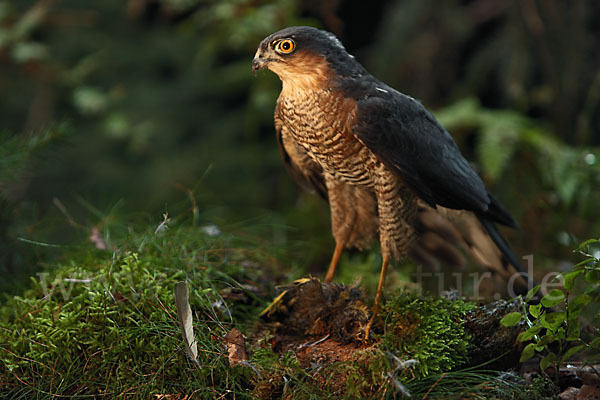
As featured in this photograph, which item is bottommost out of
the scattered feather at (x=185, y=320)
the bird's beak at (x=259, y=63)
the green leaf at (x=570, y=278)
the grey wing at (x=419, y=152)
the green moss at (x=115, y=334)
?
the green moss at (x=115, y=334)

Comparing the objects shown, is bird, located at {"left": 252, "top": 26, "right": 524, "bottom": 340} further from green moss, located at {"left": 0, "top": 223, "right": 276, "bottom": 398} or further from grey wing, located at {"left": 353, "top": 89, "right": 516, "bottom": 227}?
green moss, located at {"left": 0, "top": 223, "right": 276, "bottom": 398}

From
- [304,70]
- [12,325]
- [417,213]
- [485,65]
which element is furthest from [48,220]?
[485,65]

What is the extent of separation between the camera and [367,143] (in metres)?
2.19

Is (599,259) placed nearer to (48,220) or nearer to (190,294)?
(190,294)

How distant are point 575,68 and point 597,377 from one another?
314cm

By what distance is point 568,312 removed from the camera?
1.83 m

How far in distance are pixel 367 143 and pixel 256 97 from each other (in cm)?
276

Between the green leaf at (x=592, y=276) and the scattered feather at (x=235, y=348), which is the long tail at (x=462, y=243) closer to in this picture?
the green leaf at (x=592, y=276)

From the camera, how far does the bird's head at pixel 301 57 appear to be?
2.23 m

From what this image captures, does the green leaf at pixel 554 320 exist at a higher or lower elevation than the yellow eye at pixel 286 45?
lower

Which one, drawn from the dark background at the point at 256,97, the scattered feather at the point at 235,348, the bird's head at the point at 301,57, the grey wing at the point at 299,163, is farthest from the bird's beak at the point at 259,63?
the dark background at the point at 256,97

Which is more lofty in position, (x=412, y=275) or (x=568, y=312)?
(x=568, y=312)

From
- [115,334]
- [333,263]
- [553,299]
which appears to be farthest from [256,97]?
[553,299]

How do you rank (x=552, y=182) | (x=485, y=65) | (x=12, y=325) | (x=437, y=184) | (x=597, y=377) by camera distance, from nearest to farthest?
(x=597, y=377)
(x=12, y=325)
(x=437, y=184)
(x=552, y=182)
(x=485, y=65)
